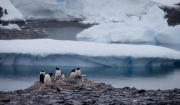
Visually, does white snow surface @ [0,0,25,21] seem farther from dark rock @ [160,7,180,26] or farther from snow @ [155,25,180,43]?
dark rock @ [160,7,180,26]

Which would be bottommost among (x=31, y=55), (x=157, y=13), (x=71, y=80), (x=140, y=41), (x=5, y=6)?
(x=71, y=80)

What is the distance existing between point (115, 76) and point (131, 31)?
783 cm

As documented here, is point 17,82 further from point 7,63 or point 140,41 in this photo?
point 140,41

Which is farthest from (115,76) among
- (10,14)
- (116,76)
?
(10,14)

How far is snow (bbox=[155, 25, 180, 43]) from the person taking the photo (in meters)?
17.1

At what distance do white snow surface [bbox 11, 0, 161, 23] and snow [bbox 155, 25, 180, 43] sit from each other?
6884 millimetres

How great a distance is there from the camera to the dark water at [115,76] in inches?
349

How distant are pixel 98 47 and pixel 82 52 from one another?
914 mm

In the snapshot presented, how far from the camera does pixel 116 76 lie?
33.3 feet

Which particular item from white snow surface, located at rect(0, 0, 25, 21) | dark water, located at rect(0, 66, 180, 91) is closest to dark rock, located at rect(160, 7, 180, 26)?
white snow surface, located at rect(0, 0, 25, 21)

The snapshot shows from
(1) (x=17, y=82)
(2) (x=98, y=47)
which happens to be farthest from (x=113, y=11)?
(1) (x=17, y=82)

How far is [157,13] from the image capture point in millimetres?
18641

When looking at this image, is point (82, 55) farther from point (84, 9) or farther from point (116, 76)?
point (84, 9)

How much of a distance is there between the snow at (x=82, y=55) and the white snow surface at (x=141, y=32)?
18.9ft
